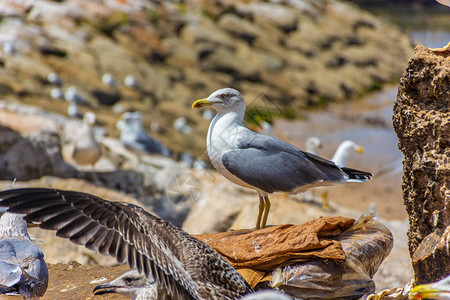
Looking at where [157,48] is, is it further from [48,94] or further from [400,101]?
[400,101]

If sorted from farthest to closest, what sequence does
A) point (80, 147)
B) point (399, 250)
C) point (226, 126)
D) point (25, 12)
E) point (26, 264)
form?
point (25, 12)
point (80, 147)
point (399, 250)
point (226, 126)
point (26, 264)

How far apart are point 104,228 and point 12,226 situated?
130cm

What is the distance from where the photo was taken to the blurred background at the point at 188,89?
30.2ft

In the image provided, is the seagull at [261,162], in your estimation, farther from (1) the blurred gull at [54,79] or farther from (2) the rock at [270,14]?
(2) the rock at [270,14]

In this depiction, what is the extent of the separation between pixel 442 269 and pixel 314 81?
18.7 metres

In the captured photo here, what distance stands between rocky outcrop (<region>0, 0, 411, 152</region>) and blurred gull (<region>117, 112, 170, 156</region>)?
168cm

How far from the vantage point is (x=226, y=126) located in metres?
4.77

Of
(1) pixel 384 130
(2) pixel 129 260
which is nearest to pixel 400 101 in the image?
(2) pixel 129 260

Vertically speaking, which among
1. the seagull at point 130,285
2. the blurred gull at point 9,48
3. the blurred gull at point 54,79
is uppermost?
the seagull at point 130,285

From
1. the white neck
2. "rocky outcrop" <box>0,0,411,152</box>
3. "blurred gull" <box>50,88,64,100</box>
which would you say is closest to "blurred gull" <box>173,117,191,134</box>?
"rocky outcrop" <box>0,0,411,152</box>

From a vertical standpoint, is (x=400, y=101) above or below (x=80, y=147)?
above

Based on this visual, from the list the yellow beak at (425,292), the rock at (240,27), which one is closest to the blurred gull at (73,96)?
the rock at (240,27)

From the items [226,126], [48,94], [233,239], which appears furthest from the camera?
[48,94]

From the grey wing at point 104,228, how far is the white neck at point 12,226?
1.15 meters
